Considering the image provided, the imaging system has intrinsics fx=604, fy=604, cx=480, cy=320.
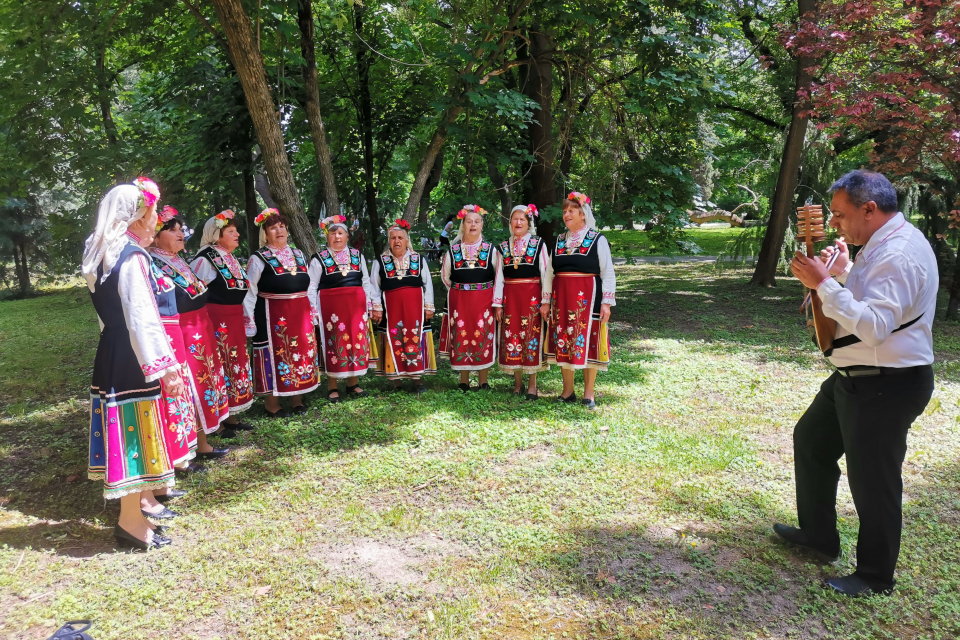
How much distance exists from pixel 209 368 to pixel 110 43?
4.97 metres

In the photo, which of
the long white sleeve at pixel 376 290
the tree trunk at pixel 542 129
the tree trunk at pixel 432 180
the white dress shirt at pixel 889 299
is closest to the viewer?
the white dress shirt at pixel 889 299

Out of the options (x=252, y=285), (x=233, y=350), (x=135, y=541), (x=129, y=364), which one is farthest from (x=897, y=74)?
(x=135, y=541)

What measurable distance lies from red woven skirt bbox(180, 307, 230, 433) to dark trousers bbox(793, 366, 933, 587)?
3967 millimetres

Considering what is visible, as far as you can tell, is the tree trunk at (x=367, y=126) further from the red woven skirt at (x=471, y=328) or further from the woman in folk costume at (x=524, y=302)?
the woman in folk costume at (x=524, y=302)

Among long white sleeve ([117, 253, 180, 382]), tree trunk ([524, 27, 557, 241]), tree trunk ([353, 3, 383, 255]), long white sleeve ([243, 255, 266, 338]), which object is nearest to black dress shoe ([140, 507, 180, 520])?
long white sleeve ([117, 253, 180, 382])

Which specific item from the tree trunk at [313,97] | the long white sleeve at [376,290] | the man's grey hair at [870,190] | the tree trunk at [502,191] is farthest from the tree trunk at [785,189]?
the man's grey hair at [870,190]

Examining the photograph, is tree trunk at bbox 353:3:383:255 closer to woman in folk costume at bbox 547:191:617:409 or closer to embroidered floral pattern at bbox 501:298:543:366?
embroidered floral pattern at bbox 501:298:543:366

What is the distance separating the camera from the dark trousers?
8.61ft

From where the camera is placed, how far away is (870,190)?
2.67 m

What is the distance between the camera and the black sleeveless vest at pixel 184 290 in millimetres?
4219

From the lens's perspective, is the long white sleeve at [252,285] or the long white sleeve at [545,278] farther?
the long white sleeve at [545,278]

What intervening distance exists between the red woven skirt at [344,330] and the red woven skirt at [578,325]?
188 cm

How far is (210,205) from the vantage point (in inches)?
332

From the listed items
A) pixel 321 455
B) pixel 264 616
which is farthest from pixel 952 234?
pixel 264 616
